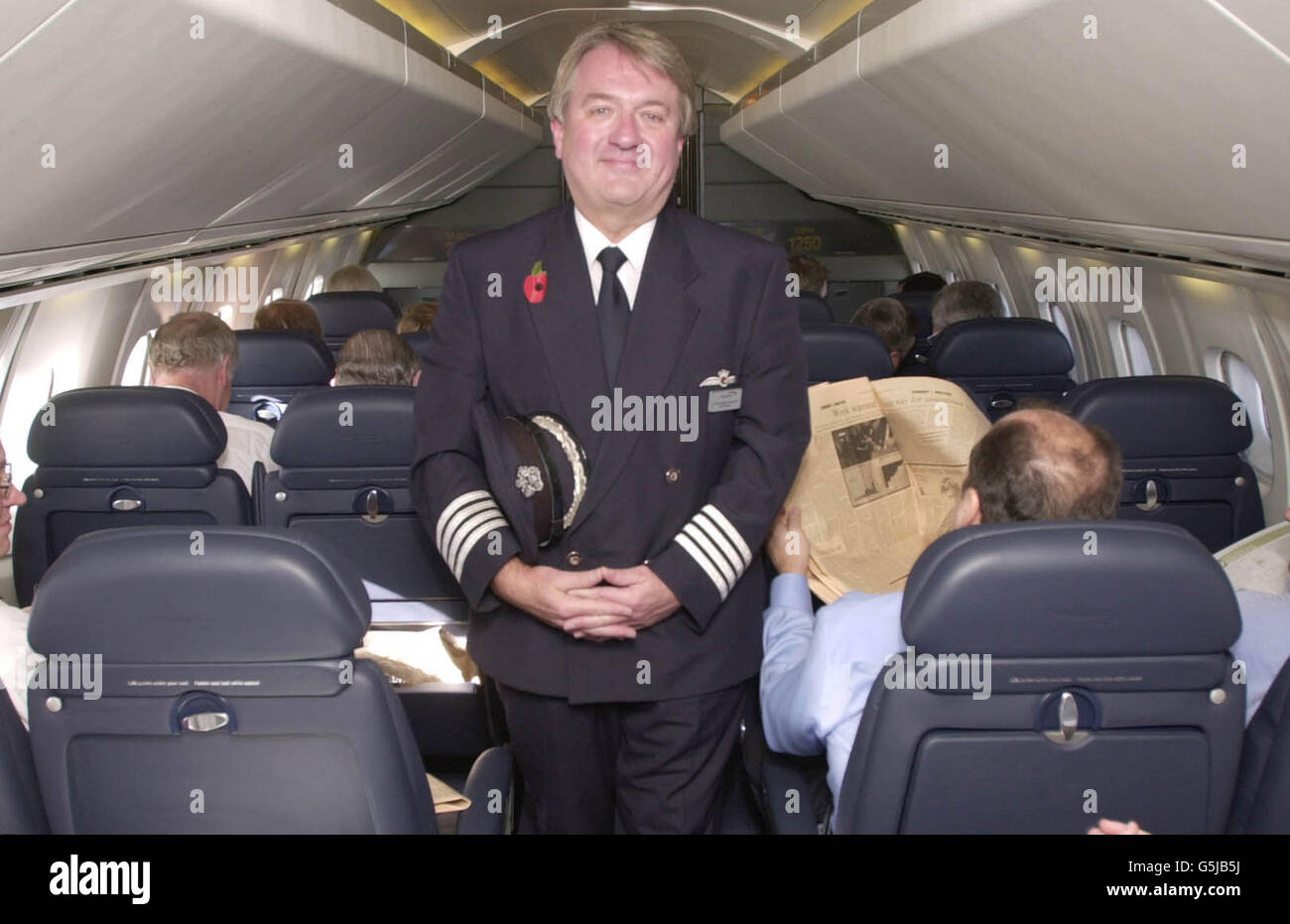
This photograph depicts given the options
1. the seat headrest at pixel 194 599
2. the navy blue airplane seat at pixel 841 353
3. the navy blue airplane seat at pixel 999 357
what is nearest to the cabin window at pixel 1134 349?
the navy blue airplane seat at pixel 999 357

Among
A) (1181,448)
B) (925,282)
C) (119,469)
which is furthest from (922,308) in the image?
(119,469)

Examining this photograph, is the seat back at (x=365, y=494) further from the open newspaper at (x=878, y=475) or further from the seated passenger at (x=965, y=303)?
the seated passenger at (x=965, y=303)

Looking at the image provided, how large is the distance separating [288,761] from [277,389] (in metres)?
4.65

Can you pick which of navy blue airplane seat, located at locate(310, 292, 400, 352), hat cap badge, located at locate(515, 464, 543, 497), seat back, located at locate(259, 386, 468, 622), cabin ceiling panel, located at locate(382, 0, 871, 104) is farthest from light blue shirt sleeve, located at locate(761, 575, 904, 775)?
navy blue airplane seat, located at locate(310, 292, 400, 352)

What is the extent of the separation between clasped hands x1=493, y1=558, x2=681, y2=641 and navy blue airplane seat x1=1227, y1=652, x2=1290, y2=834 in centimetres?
99

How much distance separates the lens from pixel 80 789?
2123mm

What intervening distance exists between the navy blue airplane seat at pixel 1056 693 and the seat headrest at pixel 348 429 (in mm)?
1940

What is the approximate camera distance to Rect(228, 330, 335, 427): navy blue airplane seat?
6.43 metres

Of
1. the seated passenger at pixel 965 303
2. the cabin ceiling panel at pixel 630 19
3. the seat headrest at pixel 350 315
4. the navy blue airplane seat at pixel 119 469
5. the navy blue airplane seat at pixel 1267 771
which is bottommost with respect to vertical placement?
the navy blue airplane seat at pixel 1267 771

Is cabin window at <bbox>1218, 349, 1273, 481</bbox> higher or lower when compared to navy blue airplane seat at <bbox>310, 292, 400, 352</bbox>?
lower

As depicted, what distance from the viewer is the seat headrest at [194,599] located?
1.95 metres

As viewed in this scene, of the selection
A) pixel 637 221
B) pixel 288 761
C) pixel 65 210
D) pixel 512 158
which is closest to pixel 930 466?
pixel 637 221

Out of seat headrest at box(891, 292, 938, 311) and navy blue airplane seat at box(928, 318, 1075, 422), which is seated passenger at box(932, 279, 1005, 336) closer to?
navy blue airplane seat at box(928, 318, 1075, 422)
